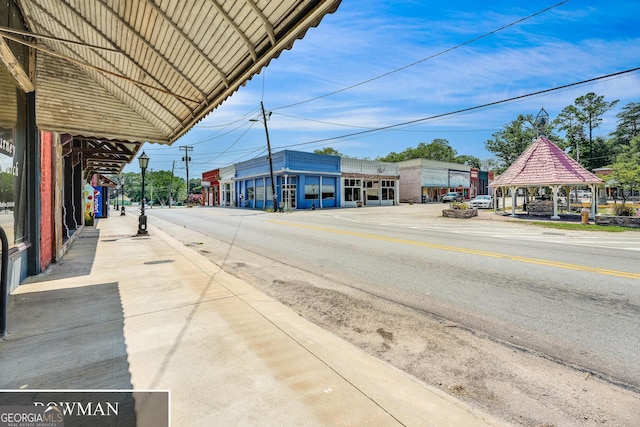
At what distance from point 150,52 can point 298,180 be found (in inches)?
1248

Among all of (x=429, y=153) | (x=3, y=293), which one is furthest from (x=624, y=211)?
(x=429, y=153)

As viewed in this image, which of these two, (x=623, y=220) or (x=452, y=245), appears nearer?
(x=452, y=245)

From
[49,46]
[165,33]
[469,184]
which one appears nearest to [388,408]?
[165,33]

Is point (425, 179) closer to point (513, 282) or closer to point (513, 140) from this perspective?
point (513, 140)

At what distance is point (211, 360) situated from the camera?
10.2 ft

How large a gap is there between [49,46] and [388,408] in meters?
9.04

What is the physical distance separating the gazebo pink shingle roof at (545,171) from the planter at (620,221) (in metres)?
3.35

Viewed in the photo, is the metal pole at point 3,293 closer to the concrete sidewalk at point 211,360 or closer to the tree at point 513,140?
the concrete sidewalk at point 211,360

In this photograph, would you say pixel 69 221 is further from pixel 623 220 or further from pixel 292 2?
pixel 623 220

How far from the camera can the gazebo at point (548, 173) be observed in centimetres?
2019

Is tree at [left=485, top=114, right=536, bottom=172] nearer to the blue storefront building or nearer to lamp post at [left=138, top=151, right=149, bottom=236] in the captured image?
the blue storefront building

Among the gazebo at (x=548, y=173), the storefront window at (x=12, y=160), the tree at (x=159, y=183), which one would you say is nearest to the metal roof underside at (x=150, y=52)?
the storefront window at (x=12, y=160)

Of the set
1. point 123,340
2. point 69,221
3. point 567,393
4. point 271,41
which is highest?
point 271,41

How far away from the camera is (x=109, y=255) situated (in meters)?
8.86
